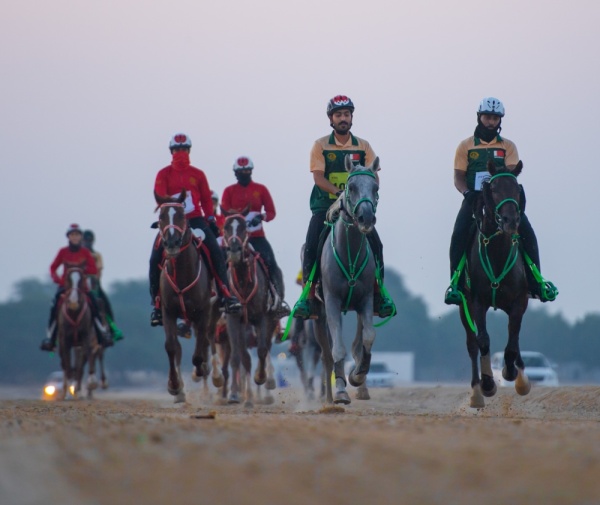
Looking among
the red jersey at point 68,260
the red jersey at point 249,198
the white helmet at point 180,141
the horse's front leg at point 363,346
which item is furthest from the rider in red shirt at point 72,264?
the horse's front leg at point 363,346

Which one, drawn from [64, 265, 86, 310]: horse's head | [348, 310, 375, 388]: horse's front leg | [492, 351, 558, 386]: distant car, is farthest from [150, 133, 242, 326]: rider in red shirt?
[492, 351, 558, 386]: distant car

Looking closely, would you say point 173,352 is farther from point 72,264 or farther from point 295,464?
point 295,464

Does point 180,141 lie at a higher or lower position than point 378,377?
higher

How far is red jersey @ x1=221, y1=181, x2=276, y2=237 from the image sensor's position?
2466 centimetres

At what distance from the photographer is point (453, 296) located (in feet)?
58.0

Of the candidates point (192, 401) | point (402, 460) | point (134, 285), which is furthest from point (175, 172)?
point (134, 285)

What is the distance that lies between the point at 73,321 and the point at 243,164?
23.9 ft

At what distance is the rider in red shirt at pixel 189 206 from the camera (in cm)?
2061

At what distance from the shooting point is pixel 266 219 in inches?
954

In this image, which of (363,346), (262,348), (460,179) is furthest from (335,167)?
(262,348)

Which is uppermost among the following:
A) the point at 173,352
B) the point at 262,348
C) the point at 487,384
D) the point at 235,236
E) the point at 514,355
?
the point at 235,236

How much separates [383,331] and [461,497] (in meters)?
138

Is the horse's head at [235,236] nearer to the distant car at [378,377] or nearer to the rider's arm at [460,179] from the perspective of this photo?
the rider's arm at [460,179]

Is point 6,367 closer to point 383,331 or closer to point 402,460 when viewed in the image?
point 383,331
